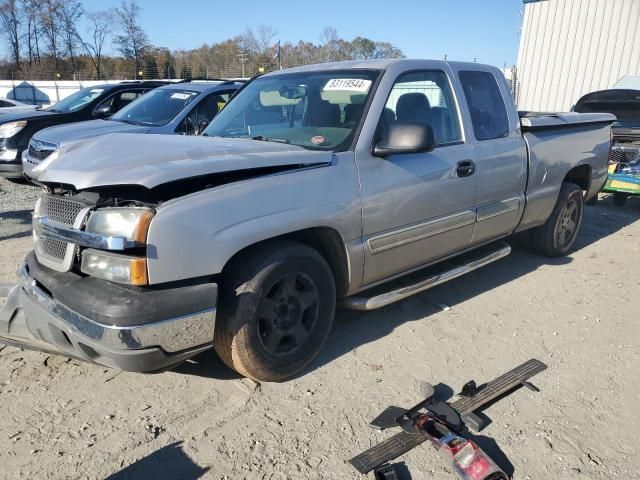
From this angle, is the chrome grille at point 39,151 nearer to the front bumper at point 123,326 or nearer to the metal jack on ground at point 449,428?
the front bumper at point 123,326

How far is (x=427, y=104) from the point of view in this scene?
4109 mm

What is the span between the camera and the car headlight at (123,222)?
2.54 meters

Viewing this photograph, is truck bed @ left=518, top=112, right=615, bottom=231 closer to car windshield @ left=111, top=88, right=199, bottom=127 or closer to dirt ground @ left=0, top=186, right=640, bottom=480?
dirt ground @ left=0, top=186, right=640, bottom=480

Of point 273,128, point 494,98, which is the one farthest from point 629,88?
point 273,128

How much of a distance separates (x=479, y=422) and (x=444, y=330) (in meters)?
1.24

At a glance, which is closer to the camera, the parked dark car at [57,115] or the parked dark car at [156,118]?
the parked dark car at [156,118]

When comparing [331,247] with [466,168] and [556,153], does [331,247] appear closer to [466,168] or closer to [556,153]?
[466,168]

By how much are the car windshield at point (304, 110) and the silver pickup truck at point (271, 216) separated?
1 centimetres

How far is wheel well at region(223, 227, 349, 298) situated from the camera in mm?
3287

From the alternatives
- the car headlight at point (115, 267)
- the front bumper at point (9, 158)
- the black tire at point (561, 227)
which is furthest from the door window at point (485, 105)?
the front bumper at point (9, 158)

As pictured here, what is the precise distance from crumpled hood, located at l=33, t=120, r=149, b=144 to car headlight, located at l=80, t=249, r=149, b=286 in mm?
4808

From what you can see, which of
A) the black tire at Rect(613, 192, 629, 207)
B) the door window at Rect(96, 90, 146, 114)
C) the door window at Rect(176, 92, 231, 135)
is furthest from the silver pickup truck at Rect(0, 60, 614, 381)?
the door window at Rect(96, 90, 146, 114)

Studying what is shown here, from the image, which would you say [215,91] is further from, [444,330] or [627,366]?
[627,366]

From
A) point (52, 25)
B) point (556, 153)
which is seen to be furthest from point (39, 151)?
point (52, 25)
